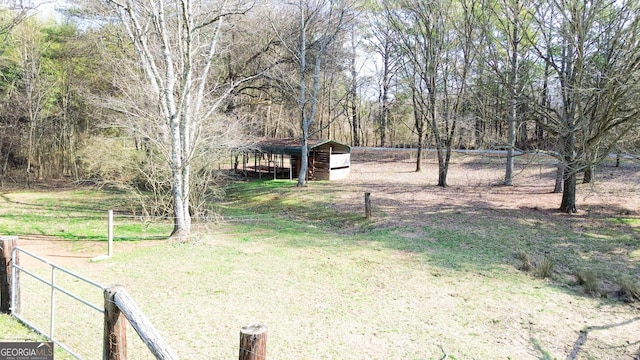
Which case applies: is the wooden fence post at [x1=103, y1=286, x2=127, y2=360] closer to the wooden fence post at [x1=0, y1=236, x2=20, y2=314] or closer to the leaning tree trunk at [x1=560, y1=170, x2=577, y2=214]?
the wooden fence post at [x1=0, y1=236, x2=20, y2=314]

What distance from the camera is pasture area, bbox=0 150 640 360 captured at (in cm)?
572

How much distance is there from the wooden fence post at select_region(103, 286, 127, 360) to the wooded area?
6.98m

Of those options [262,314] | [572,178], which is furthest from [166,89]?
[572,178]

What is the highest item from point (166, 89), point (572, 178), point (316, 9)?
point (316, 9)

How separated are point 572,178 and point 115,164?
16.8 meters

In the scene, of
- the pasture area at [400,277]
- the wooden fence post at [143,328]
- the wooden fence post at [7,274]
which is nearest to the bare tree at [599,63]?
the pasture area at [400,277]

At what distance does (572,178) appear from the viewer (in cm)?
1317

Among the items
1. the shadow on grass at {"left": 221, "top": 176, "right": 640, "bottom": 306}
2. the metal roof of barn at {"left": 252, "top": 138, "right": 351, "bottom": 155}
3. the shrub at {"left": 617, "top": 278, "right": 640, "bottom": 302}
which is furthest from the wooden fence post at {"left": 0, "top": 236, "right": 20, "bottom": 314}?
the metal roof of barn at {"left": 252, "top": 138, "right": 351, "bottom": 155}

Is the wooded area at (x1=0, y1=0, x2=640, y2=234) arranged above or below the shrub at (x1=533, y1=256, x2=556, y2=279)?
above

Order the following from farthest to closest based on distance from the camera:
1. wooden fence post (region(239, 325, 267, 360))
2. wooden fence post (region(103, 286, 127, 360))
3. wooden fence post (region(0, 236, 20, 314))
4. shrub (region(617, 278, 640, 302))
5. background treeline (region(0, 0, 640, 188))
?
1. background treeline (region(0, 0, 640, 188))
2. shrub (region(617, 278, 640, 302))
3. wooden fence post (region(0, 236, 20, 314))
4. wooden fence post (region(103, 286, 127, 360))
5. wooden fence post (region(239, 325, 267, 360))

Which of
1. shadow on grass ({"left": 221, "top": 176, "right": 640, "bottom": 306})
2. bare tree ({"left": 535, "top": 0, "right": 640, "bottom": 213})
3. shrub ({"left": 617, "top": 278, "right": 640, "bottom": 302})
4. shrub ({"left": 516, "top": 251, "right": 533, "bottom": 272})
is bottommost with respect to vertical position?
shrub ({"left": 617, "top": 278, "right": 640, "bottom": 302})

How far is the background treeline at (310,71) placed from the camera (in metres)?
11.2

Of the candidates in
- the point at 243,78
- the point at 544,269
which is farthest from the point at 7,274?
the point at 243,78

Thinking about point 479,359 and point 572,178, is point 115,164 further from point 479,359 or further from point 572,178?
point 572,178
